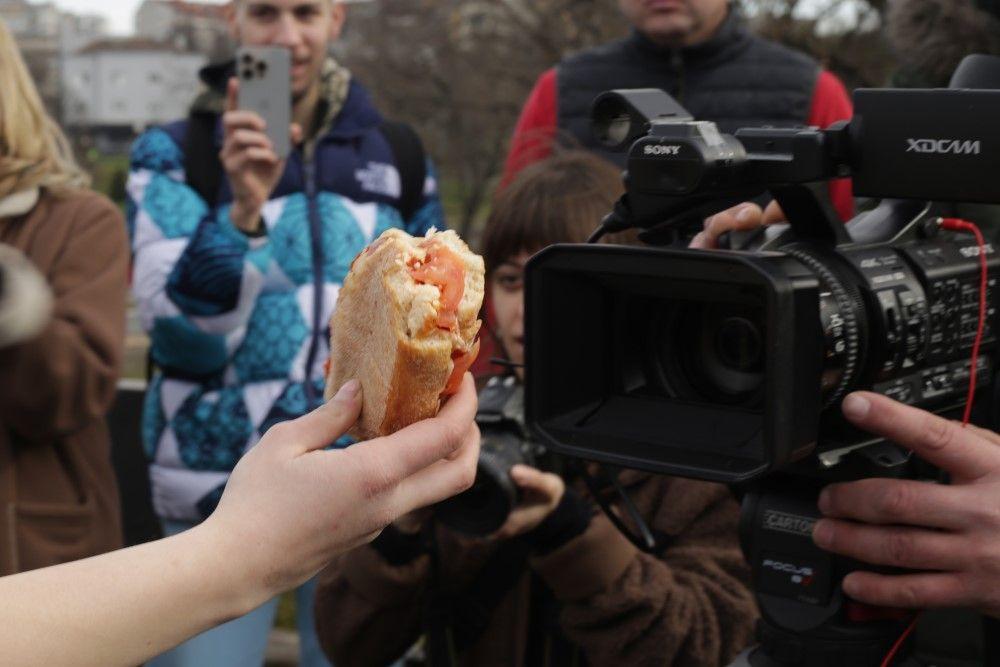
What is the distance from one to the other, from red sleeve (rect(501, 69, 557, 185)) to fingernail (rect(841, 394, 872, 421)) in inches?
64.9

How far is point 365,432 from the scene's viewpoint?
4.62ft

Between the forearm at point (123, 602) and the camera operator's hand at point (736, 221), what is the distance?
0.89 metres

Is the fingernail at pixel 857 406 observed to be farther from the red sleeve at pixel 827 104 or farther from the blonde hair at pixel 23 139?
the blonde hair at pixel 23 139

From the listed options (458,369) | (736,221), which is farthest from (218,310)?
(458,369)

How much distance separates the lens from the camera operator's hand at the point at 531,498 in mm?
1962

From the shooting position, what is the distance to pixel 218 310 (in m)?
2.70

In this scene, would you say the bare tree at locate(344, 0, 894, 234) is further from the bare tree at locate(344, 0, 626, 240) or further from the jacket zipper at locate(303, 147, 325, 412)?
the jacket zipper at locate(303, 147, 325, 412)

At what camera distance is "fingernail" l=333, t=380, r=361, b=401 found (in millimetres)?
1383

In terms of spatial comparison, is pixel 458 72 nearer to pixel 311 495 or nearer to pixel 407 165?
pixel 407 165

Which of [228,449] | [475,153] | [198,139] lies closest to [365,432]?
[228,449]

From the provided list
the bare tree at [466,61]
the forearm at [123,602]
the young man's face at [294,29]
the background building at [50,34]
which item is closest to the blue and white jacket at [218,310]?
the young man's face at [294,29]

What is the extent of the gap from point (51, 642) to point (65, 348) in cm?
142

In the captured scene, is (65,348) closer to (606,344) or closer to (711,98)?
(606,344)

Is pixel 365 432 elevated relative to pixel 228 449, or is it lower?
elevated
